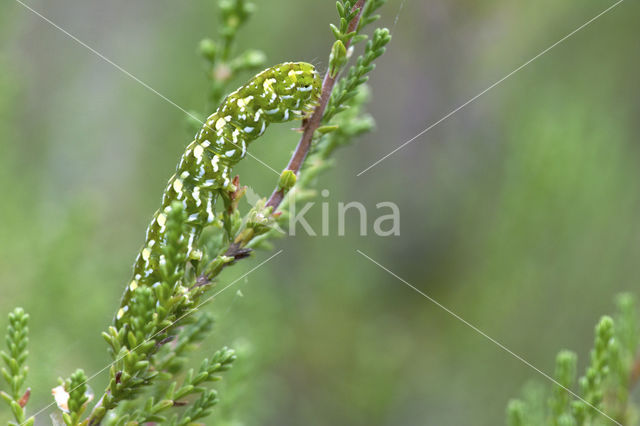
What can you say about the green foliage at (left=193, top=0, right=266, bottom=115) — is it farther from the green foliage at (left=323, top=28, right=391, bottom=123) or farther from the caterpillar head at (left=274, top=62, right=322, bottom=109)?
the green foliage at (left=323, top=28, right=391, bottom=123)

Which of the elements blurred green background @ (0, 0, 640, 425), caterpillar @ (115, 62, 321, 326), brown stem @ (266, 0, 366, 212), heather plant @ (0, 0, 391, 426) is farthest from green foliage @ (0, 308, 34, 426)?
blurred green background @ (0, 0, 640, 425)

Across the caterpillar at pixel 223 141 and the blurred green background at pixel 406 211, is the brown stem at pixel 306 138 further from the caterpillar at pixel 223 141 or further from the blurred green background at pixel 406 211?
the blurred green background at pixel 406 211

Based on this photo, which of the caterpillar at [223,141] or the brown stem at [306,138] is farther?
the caterpillar at [223,141]

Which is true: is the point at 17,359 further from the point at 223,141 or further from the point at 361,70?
the point at 361,70

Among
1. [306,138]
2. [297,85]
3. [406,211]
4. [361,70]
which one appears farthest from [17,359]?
[406,211]

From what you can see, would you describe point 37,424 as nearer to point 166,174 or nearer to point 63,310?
point 63,310

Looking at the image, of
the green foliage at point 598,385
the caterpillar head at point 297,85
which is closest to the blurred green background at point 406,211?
the green foliage at point 598,385
